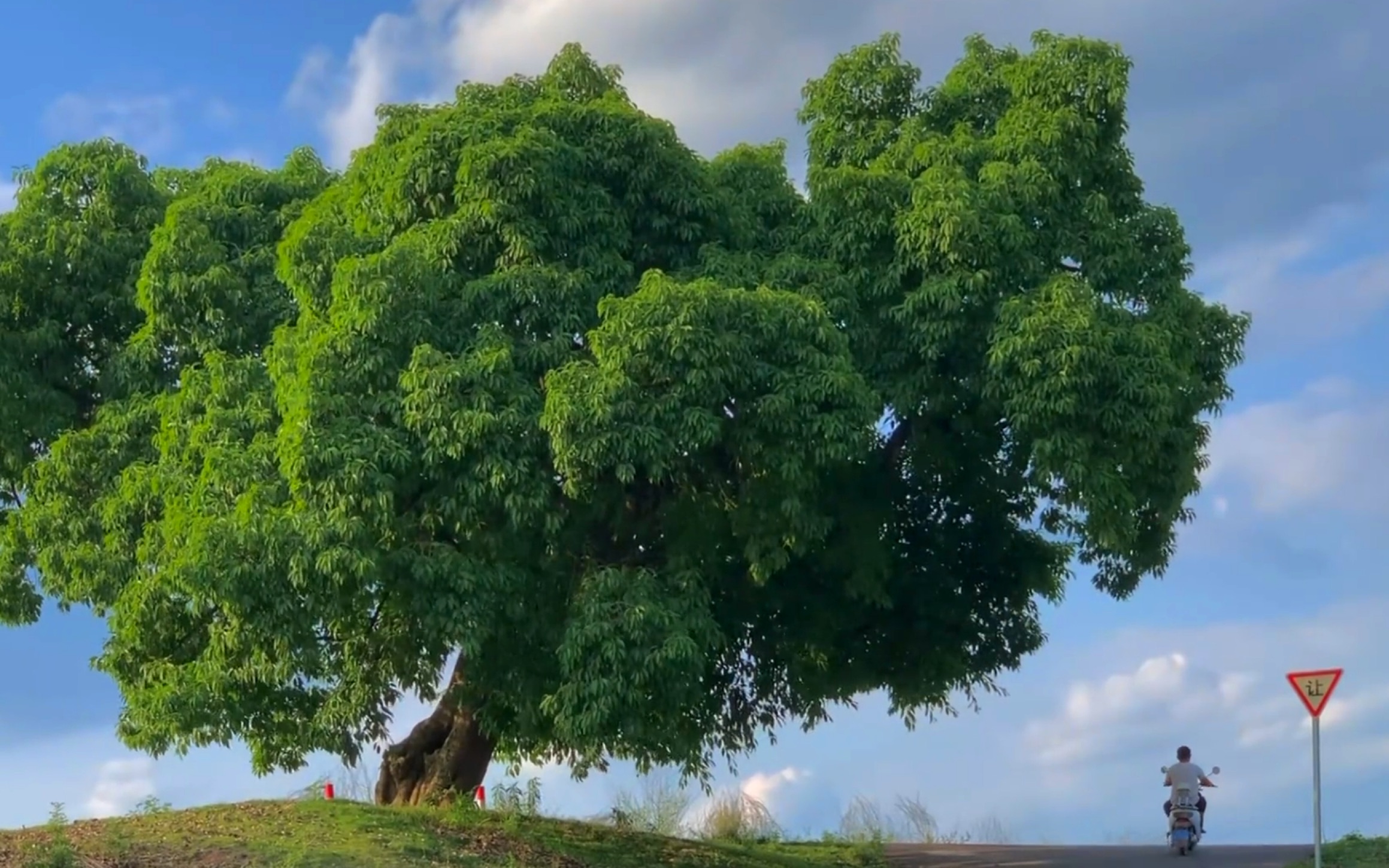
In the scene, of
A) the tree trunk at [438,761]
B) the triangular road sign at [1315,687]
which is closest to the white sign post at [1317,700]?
the triangular road sign at [1315,687]

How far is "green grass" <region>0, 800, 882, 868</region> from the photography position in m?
15.5

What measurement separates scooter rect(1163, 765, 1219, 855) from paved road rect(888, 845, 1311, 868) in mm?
205

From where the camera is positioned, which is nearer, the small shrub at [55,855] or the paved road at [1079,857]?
the small shrub at [55,855]

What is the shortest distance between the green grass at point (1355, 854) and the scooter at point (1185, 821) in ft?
5.02

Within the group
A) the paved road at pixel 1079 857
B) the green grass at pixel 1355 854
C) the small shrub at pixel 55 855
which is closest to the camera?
the small shrub at pixel 55 855

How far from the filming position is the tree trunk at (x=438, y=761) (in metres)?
20.3

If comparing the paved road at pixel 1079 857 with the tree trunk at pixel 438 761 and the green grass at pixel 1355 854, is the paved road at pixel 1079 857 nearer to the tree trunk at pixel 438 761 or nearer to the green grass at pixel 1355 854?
the green grass at pixel 1355 854

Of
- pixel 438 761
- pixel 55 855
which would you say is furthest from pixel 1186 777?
pixel 55 855

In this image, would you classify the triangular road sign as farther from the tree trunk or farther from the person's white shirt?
the tree trunk

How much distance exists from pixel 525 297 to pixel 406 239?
131cm

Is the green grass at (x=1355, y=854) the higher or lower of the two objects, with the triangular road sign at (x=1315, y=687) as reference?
lower

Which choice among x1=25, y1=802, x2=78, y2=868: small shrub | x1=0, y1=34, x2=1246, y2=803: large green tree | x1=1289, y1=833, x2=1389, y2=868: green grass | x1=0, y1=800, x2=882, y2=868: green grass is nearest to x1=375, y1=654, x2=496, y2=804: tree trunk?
x1=0, y1=34, x2=1246, y2=803: large green tree

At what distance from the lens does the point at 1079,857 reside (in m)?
23.5

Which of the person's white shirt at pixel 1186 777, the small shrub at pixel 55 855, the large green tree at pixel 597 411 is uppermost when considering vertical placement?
the large green tree at pixel 597 411
